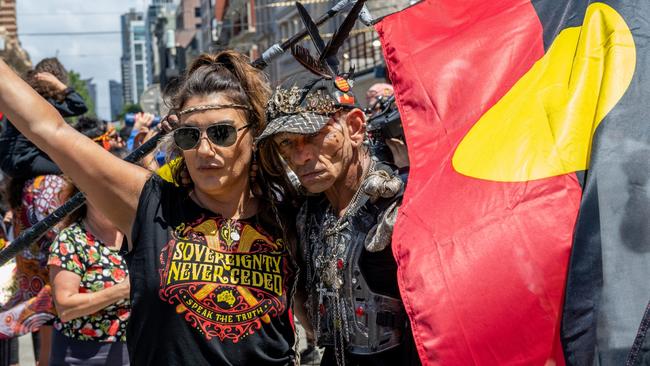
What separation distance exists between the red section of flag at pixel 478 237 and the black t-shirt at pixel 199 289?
0.48m

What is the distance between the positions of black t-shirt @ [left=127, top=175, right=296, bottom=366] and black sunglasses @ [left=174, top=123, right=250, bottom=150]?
0.15 metres

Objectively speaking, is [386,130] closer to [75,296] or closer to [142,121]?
[75,296]

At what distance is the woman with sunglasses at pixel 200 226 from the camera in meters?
2.73

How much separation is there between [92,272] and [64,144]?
165 centimetres

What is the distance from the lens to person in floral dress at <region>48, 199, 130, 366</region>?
163 inches

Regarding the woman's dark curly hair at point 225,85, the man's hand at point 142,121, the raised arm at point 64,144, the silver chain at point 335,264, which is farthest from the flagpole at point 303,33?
the man's hand at point 142,121

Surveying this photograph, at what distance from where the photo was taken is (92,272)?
4219 mm

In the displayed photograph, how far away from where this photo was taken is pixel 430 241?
2688 mm

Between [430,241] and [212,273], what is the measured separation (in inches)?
26.5

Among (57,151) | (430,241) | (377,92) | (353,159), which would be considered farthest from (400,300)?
(377,92)

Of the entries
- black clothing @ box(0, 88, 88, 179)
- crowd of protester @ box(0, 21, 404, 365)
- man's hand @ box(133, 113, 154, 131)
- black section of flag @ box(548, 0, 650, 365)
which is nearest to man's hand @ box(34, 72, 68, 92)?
black clothing @ box(0, 88, 88, 179)

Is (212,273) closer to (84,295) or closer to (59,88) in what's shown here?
(84,295)

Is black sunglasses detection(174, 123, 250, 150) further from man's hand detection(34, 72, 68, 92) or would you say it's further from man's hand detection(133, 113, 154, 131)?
man's hand detection(133, 113, 154, 131)

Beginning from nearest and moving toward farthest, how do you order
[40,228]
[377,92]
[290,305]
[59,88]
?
[290,305], [40,228], [59,88], [377,92]
